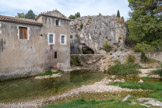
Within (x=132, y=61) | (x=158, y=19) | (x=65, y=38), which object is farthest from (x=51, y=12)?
(x=158, y=19)

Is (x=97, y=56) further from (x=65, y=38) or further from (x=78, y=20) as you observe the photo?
(x=78, y=20)

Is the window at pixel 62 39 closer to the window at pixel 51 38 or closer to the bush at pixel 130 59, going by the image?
the window at pixel 51 38

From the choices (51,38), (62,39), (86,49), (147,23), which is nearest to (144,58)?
(147,23)

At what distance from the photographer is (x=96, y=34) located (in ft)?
97.9

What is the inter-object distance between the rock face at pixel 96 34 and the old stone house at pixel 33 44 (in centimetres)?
1076

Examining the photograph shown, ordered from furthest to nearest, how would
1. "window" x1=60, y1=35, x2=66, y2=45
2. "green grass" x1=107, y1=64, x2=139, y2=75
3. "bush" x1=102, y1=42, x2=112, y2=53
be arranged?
"bush" x1=102, y1=42, x2=112, y2=53 → "window" x1=60, y1=35, x2=66, y2=45 → "green grass" x1=107, y1=64, x2=139, y2=75

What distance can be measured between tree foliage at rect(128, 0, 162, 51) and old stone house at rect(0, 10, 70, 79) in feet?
40.2

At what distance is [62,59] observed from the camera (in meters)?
19.2

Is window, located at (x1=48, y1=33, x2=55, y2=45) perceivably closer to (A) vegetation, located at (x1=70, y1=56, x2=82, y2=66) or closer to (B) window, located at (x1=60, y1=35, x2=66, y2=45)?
(B) window, located at (x1=60, y1=35, x2=66, y2=45)

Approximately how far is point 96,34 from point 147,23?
1339 cm

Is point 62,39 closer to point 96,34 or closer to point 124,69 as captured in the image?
point 124,69

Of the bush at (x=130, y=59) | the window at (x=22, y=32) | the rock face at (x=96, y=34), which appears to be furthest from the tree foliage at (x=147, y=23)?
the window at (x=22, y=32)

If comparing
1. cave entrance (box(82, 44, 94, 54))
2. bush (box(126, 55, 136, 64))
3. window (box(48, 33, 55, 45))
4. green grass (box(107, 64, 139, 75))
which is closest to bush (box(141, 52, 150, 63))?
bush (box(126, 55, 136, 64))

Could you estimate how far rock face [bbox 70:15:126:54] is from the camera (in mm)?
28891
